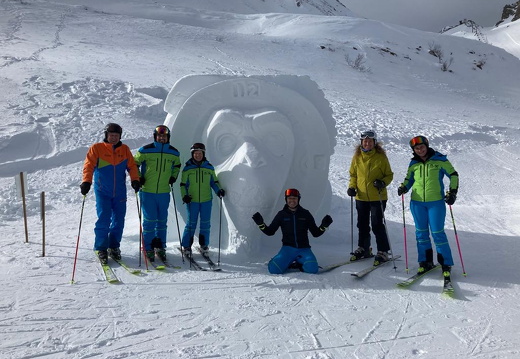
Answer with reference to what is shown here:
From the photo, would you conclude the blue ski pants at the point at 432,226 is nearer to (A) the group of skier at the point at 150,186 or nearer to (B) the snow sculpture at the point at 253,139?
(B) the snow sculpture at the point at 253,139

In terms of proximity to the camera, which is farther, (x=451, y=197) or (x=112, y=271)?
(x=112, y=271)

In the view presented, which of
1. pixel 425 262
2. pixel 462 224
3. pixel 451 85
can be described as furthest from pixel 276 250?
pixel 451 85

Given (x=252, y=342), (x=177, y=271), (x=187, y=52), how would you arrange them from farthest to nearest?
1. (x=187, y=52)
2. (x=177, y=271)
3. (x=252, y=342)

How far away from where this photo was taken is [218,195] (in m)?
5.23

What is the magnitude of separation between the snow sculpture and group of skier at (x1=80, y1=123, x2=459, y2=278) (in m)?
0.28

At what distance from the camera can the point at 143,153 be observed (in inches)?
208

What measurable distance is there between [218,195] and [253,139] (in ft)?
2.60

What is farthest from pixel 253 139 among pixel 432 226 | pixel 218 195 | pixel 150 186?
pixel 432 226

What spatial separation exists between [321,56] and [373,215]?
18.7 m

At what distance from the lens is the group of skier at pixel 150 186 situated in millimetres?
5102

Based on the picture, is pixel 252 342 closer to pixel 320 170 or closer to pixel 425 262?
pixel 425 262

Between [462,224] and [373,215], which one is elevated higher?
[373,215]

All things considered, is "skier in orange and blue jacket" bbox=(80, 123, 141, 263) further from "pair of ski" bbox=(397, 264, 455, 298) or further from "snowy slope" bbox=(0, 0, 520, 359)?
"pair of ski" bbox=(397, 264, 455, 298)

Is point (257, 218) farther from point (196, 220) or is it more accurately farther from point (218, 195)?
point (196, 220)
